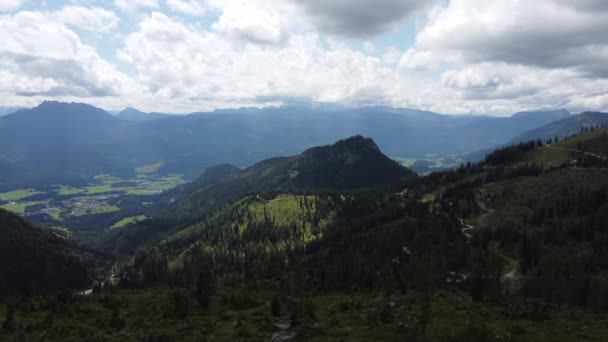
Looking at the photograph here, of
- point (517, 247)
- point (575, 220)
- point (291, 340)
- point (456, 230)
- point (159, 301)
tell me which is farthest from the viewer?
point (456, 230)

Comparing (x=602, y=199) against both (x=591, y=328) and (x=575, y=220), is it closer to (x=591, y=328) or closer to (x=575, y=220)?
(x=575, y=220)

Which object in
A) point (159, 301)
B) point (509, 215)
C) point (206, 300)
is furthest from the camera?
point (509, 215)

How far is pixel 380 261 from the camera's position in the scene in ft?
490

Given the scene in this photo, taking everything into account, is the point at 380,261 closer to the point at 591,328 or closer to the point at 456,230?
the point at 456,230

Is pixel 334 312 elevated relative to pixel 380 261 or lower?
elevated

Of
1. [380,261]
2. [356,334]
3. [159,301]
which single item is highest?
[356,334]

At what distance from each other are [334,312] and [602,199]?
188685 mm

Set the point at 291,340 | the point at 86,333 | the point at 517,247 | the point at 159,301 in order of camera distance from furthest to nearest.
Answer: the point at 517,247 → the point at 159,301 → the point at 86,333 → the point at 291,340

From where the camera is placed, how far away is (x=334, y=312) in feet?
239

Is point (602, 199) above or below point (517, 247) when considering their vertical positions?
above

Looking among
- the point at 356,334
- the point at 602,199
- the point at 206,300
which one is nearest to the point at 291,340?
Answer: the point at 356,334

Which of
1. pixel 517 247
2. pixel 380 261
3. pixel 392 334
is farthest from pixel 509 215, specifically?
pixel 392 334

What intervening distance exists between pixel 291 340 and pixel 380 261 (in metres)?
104

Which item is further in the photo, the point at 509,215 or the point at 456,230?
the point at 509,215
